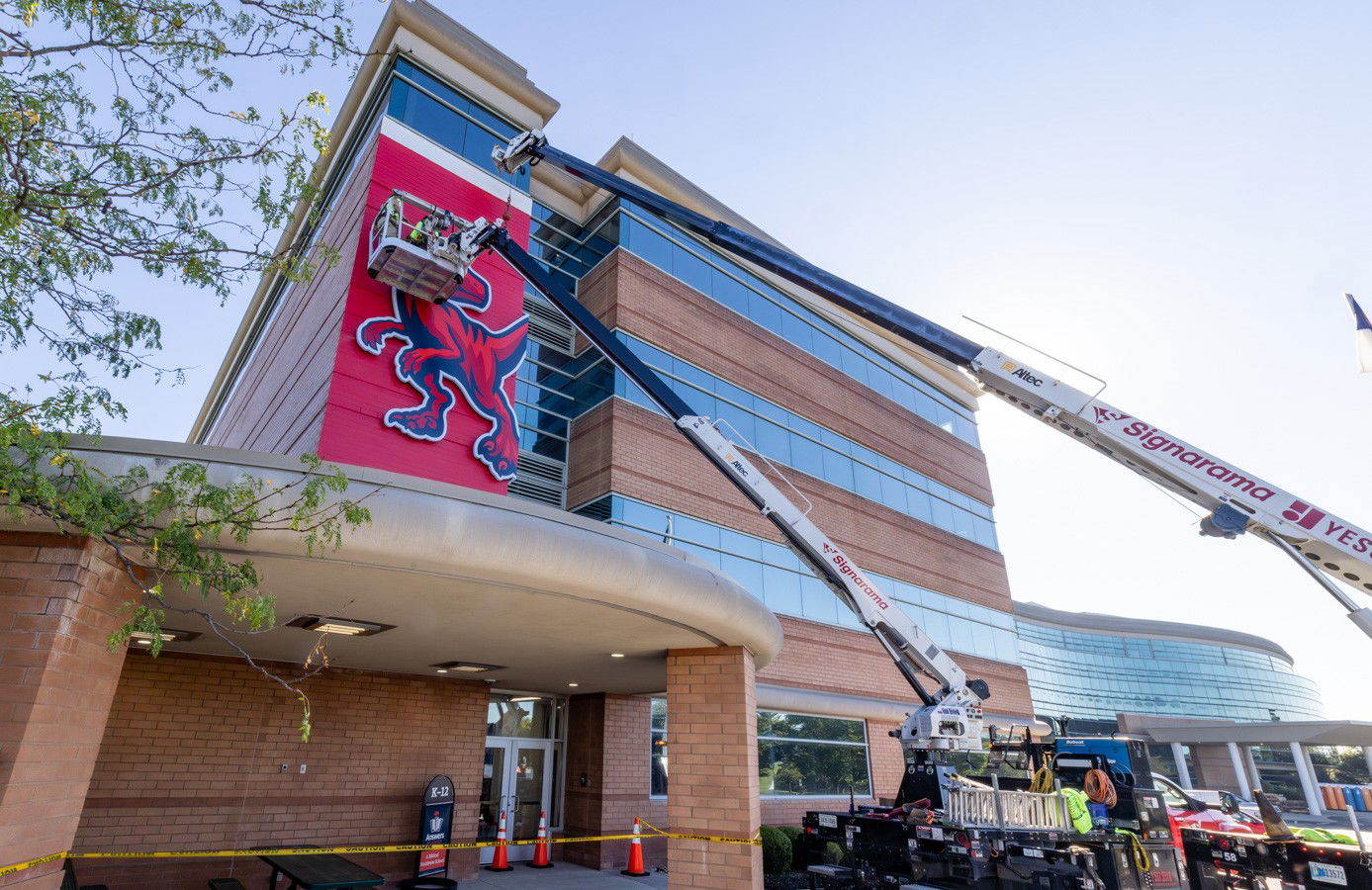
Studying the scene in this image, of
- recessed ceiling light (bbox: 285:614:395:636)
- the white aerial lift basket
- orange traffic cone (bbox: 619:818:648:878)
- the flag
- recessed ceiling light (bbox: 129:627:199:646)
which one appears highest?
the white aerial lift basket

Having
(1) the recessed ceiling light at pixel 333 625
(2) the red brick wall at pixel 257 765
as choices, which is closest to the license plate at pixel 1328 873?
(1) the recessed ceiling light at pixel 333 625

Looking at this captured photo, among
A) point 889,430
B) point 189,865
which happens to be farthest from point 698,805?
point 889,430

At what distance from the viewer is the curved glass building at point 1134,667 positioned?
71188 mm

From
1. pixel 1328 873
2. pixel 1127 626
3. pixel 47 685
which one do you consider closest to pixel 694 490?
pixel 1328 873

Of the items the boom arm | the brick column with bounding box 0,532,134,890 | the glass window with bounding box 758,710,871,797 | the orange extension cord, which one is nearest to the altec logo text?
the boom arm

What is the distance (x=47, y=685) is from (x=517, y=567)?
2.78 metres

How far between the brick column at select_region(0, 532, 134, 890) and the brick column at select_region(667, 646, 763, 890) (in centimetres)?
487

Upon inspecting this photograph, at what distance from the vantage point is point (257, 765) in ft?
32.6

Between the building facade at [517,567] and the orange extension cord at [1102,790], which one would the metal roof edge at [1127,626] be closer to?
the building facade at [517,567]

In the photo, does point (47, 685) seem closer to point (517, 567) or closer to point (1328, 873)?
point (517, 567)

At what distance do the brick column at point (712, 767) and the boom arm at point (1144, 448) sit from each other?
18.3 ft

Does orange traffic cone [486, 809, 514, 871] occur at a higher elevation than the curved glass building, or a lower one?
lower

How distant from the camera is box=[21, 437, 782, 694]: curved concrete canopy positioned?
17.0 ft

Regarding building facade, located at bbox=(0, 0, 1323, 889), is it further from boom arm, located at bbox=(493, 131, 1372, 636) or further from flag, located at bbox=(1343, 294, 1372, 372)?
flag, located at bbox=(1343, 294, 1372, 372)
